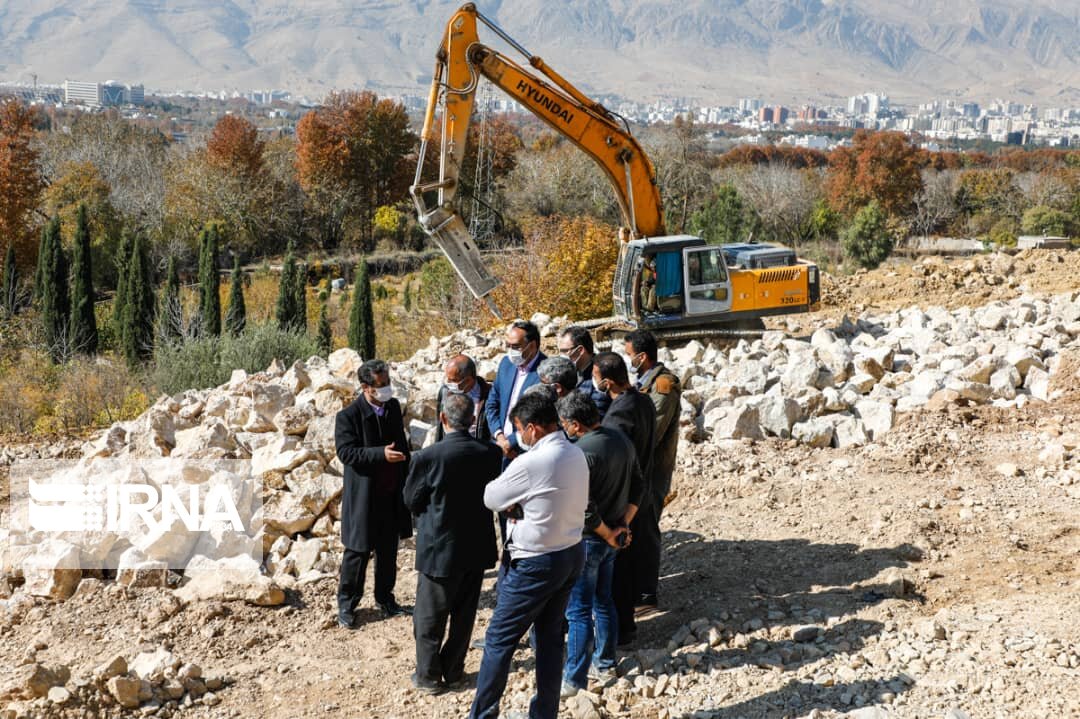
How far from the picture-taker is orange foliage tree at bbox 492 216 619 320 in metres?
23.0

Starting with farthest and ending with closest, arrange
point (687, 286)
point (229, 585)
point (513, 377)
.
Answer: point (687, 286)
point (229, 585)
point (513, 377)

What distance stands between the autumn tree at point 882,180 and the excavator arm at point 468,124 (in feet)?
97.1

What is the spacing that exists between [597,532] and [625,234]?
445 inches

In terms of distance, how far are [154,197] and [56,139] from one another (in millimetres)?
8774

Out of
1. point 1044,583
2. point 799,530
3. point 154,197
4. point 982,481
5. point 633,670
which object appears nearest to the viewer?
point 633,670

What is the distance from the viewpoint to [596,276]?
2397 centimetres

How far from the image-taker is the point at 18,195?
33781 millimetres

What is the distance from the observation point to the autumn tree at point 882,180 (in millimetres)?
43688

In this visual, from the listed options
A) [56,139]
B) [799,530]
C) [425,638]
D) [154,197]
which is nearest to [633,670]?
[425,638]

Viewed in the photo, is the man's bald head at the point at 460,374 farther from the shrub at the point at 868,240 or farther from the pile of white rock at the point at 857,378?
the shrub at the point at 868,240

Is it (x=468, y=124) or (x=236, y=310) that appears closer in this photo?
(x=468, y=124)

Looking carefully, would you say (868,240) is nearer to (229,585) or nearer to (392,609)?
(392,609)

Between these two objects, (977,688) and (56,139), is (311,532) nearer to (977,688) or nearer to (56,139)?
(977,688)

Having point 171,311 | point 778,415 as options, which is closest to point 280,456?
point 778,415
